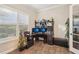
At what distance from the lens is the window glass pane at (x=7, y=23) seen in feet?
7.56

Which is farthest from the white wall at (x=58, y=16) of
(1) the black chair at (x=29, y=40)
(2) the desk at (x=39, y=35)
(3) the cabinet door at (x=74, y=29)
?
(1) the black chair at (x=29, y=40)

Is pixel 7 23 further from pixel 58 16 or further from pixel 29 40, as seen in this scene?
pixel 58 16

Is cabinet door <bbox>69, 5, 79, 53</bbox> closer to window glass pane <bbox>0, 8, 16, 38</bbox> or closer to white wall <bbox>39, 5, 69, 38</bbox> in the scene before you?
white wall <bbox>39, 5, 69, 38</bbox>

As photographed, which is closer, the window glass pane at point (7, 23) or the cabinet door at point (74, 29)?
the window glass pane at point (7, 23)

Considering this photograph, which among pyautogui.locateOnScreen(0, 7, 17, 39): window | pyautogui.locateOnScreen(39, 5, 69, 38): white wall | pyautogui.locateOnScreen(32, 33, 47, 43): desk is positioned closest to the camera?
pyautogui.locateOnScreen(0, 7, 17, 39): window

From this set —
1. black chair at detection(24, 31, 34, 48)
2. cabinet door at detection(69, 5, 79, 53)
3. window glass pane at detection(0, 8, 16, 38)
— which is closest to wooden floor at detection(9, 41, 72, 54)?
black chair at detection(24, 31, 34, 48)

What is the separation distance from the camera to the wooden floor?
239 cm

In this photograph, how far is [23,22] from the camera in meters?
2.54

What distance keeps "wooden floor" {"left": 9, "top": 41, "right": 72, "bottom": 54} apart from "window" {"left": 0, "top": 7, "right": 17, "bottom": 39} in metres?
0.47

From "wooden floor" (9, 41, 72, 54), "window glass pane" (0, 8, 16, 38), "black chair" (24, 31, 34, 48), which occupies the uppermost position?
"window glass pane" (0, 8, 16, 38)

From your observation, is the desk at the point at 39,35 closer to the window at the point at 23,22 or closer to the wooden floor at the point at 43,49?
the wooden floor at the point at 43,49

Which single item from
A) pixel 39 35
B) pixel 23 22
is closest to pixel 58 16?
pixel 39 35

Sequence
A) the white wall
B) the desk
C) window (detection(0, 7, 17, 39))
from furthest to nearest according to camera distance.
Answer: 1. the desk
2. the white wall
3. window (detection(0, 7, 17, 39))
